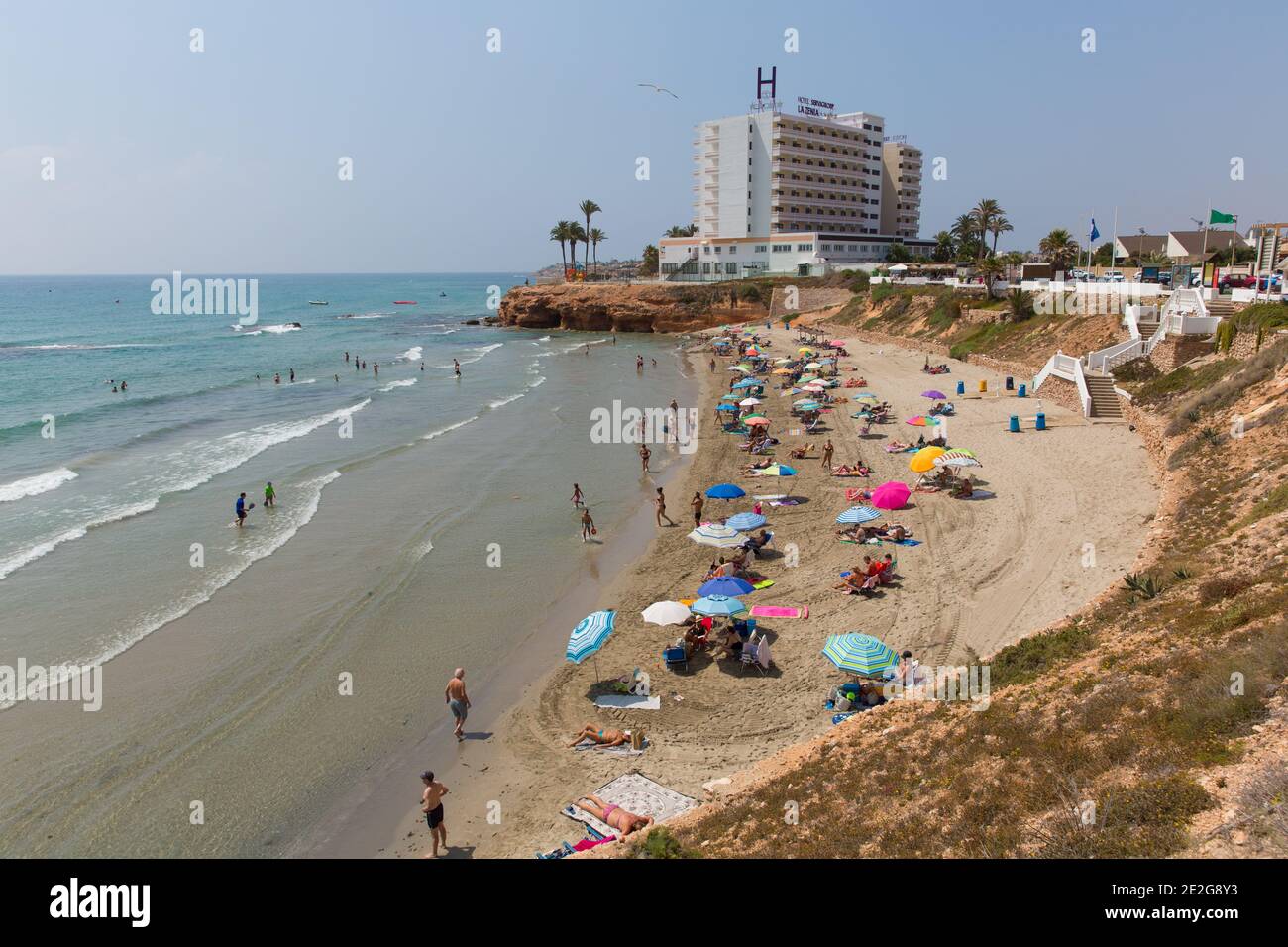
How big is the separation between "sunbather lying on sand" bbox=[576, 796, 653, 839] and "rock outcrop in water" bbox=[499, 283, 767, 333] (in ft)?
248

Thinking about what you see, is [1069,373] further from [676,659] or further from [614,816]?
[614,816]

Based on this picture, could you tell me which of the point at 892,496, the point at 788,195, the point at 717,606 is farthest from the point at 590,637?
the point at 788,195

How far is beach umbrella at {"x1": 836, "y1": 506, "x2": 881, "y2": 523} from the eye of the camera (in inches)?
801

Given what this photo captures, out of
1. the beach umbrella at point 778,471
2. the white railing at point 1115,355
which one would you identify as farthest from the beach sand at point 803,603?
the white railing at point 1115,355

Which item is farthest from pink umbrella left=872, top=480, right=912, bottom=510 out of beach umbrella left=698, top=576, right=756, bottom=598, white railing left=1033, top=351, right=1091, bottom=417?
white railing left=1033, top=351, right=1091, bottom=417

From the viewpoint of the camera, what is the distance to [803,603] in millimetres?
17406

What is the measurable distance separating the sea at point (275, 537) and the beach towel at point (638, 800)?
4.38m

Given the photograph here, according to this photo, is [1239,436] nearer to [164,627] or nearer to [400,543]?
[400,543]

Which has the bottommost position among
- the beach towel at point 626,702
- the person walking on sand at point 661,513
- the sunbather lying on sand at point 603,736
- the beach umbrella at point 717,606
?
the sunbather lying on sand at point 603,736

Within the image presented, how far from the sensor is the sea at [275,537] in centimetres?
1416

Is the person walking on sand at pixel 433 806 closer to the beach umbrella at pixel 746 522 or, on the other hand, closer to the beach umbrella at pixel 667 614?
the beach umbrella at pixel 667 614

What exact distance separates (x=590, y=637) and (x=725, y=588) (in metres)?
2.97

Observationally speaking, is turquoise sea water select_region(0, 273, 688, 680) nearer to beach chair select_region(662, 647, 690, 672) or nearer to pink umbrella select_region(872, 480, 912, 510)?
beach chair select_region(662, 647, 690, 672)
